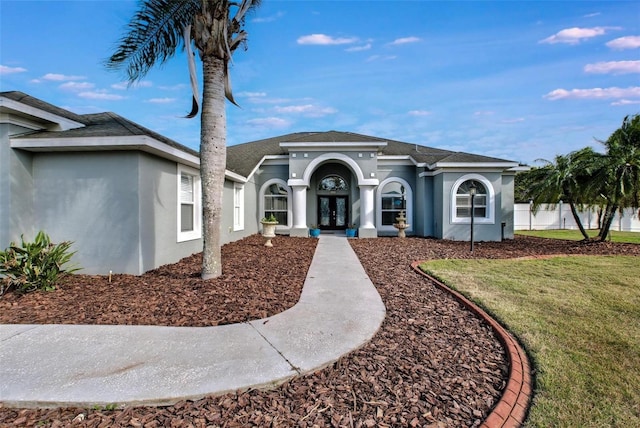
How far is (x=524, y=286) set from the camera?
6863 mm

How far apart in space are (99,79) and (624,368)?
1101cm

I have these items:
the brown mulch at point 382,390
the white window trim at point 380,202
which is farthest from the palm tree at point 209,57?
the white window trim at point 380,202

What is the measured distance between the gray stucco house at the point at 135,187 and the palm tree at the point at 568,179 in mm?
1844

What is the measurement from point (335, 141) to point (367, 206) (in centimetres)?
373

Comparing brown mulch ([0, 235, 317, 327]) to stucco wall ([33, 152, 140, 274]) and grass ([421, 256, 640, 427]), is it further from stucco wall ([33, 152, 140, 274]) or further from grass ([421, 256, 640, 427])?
grass ([421, 256, 640, 427])

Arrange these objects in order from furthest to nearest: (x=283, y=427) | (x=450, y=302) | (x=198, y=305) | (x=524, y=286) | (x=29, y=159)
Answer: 1. (x=29, y=159)
2. (x=524, y=286)
3. (x=450, y=302)
4. (x=198, y=305)
5. (x=283, y=427)

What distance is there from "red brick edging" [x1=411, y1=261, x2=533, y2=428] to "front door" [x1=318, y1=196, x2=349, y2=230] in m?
15.5

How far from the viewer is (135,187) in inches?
293

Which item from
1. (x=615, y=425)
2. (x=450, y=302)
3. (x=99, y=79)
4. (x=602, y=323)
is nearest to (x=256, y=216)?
(x=99, y=79)

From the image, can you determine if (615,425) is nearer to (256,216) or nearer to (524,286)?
(524,286)

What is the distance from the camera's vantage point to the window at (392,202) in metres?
17.8

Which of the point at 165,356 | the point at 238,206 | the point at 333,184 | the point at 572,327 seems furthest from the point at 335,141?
the point at 165,356

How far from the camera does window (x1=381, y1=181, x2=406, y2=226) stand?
17.8 m

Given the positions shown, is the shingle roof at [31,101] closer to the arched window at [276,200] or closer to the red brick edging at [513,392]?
the arched window at [276,200]
